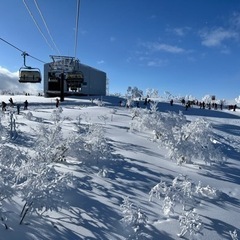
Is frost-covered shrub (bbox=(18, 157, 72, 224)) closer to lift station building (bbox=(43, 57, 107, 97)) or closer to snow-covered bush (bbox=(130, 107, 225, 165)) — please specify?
snow-covered bush (bbox=(130, 107, 225, 165))

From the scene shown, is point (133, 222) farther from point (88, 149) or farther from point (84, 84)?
point (84, 84)

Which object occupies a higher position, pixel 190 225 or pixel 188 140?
pixel 188 140

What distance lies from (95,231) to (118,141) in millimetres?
8447

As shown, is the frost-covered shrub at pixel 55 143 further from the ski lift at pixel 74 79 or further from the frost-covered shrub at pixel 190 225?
the ski lift at pixel 74 79

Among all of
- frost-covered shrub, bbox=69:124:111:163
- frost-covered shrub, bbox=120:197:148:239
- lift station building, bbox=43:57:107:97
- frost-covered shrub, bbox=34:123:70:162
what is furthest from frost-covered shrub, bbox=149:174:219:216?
lift station building, bbox=43:57:107:97

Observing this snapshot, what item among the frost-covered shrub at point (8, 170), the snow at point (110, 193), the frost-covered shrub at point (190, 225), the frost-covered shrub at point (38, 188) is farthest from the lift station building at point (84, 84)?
the frost-covered shrub at point (190, 225)

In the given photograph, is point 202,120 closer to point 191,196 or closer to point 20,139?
point 191,196

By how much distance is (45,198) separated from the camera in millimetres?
5387

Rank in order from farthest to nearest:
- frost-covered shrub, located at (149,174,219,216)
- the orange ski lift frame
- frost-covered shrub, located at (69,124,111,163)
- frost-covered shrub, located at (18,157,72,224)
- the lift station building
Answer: the lift station building < the orange ski lift frame < frost-covered shrub, located at (69,124,111,163) < frost-covered shrub, located at (149,174,219,216) < frost-covered shrub, located at (18,157,72,224)

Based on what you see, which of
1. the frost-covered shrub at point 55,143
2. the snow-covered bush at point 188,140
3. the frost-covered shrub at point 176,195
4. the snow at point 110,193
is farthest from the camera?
the snow-covered bush at point 188,140

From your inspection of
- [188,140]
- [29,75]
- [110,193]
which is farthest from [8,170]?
[29,75]

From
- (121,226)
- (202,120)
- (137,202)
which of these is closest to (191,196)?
(137,202)

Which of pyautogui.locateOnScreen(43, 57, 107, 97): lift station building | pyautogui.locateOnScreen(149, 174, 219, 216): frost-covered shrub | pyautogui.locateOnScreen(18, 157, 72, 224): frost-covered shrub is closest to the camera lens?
pyautogui.locateOnScreen(18, 157, 72, 224): frost-covered shrub

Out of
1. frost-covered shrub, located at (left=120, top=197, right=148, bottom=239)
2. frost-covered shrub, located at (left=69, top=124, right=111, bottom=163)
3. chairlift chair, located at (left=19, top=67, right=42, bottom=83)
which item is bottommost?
frost-covered shrub, located at (left=120, top=197, right=148, bottom=239)
